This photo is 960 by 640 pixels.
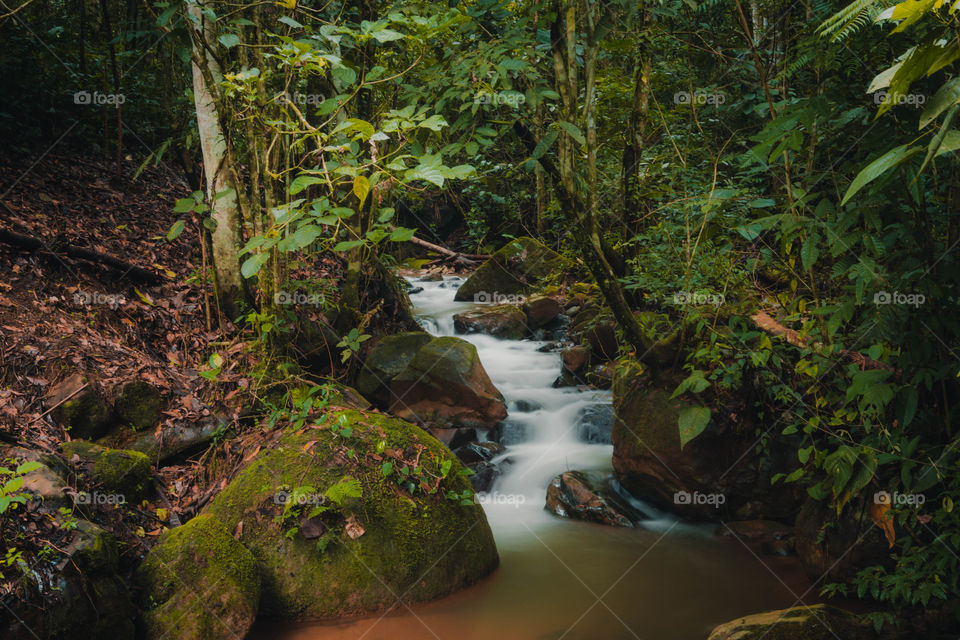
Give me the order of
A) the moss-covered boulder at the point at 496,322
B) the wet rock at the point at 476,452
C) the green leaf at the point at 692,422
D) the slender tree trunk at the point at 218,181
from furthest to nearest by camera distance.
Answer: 1. the moss-covered boulder at the point at 496,322
2. the wet rock at the point at 476,452
3. the slender tree trunk at the point at 218,181
4. the green leaf at the point at 692,422

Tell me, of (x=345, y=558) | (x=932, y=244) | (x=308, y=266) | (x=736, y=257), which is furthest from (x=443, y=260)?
(x=932, y=244)

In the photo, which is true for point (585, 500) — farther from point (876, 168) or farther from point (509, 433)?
point (876, 168)

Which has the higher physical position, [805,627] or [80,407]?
[80,407]

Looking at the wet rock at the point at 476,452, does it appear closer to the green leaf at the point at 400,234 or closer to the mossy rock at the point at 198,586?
the mossy rock at the point at 198,586

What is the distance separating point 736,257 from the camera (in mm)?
4734

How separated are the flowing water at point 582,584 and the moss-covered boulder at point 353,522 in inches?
5.8

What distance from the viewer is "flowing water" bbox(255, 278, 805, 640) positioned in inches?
140

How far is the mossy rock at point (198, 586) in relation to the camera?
3.07m

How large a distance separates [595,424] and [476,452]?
1.41m

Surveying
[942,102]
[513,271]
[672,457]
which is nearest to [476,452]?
[672,457]

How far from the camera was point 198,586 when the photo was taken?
3193mm

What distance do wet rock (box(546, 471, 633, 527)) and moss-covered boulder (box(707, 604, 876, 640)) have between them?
70.3 inches

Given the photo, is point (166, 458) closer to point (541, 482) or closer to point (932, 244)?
point (541, 482)

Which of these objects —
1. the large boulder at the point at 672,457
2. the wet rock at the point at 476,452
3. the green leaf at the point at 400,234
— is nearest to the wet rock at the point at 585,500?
the large boulder at the point at 672,457
